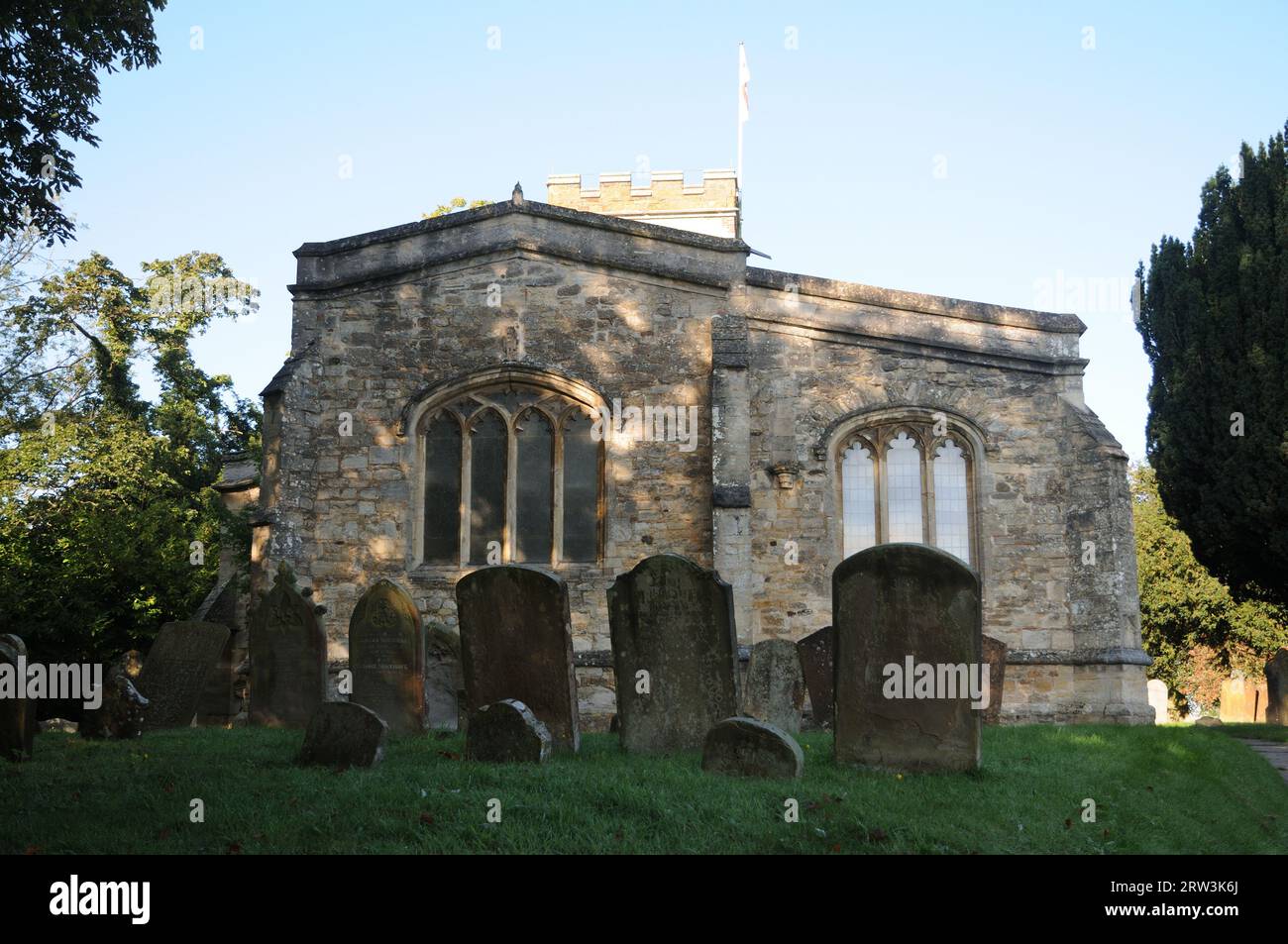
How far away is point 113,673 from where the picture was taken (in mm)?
10820

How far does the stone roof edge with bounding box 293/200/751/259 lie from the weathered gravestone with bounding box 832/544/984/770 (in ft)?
26.2

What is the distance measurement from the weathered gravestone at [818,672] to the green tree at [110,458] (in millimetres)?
11295

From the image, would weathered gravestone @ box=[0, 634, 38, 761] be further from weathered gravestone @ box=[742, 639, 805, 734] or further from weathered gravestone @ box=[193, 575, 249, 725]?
weathered gravestone @ box=[742, 639, 805, 734]

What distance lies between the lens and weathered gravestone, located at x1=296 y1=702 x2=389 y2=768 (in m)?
7.63

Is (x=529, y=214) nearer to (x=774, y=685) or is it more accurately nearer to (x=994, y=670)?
(x=774, y=685)

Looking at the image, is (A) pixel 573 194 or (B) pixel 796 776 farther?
(A) pixel 573 194

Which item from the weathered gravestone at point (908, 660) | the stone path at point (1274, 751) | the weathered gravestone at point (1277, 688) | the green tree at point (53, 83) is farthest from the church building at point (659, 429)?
the weathered gravestone at point (908, 660)

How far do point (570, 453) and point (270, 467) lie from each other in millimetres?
3851

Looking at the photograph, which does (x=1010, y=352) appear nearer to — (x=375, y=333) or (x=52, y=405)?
(x=375, y=333)

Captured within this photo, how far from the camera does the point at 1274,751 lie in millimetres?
12367

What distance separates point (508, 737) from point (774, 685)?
3.61 m
